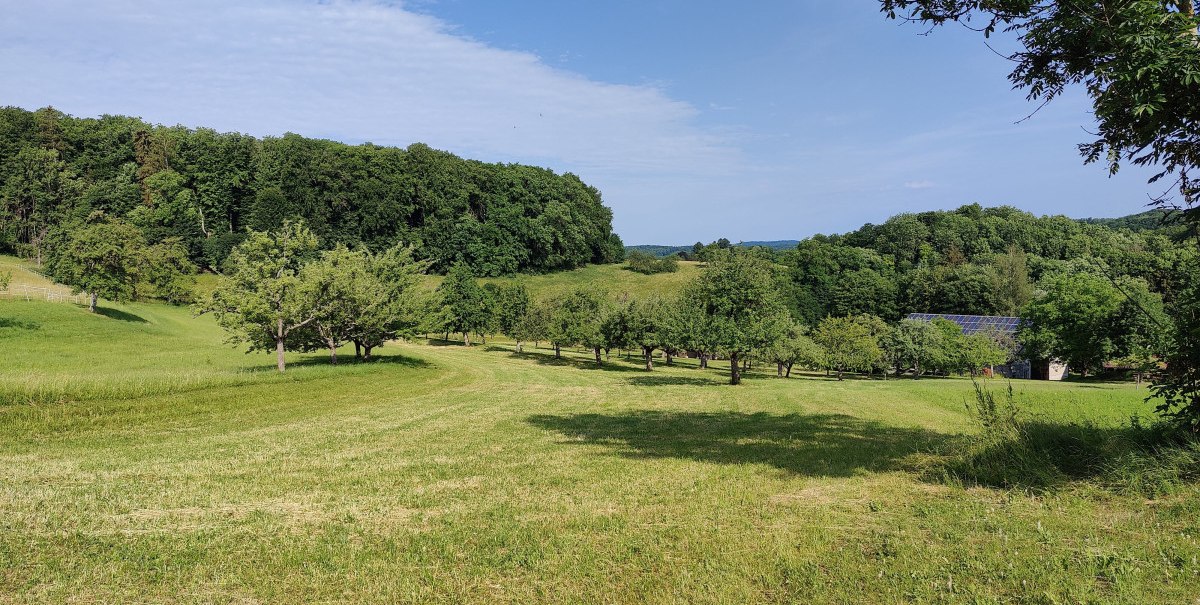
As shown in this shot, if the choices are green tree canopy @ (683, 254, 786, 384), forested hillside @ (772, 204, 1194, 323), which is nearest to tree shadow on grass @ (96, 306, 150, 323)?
green tree canopy @ (683, 254, 786, 384)

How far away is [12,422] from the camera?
55.7 ft

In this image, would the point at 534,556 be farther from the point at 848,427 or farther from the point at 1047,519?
the point at 848,427

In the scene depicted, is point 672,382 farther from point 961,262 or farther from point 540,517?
point 961,262

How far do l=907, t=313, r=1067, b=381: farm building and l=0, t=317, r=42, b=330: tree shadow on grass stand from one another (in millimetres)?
83160

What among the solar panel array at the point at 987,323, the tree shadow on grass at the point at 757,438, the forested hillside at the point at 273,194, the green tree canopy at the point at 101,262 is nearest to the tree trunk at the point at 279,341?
the tree shadow on grass at the point at 757,438

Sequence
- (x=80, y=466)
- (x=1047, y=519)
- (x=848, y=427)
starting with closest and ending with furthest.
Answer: (x=1047, y=519), (x=80, y=466), (x=848, y=427)

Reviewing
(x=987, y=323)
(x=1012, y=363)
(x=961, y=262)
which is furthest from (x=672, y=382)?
(x=961, y=262)

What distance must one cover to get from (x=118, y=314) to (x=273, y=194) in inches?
2419

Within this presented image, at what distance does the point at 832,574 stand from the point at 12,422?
21239 millimetres

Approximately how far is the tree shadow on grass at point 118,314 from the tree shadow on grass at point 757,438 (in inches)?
1748

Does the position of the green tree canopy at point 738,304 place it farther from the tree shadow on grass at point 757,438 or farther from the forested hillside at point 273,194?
the forested hillside at point 273,194

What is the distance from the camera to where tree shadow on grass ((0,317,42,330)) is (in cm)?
3841

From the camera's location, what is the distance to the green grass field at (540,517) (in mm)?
5875

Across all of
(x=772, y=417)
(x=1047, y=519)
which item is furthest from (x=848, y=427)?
(x=1047, y=519)
